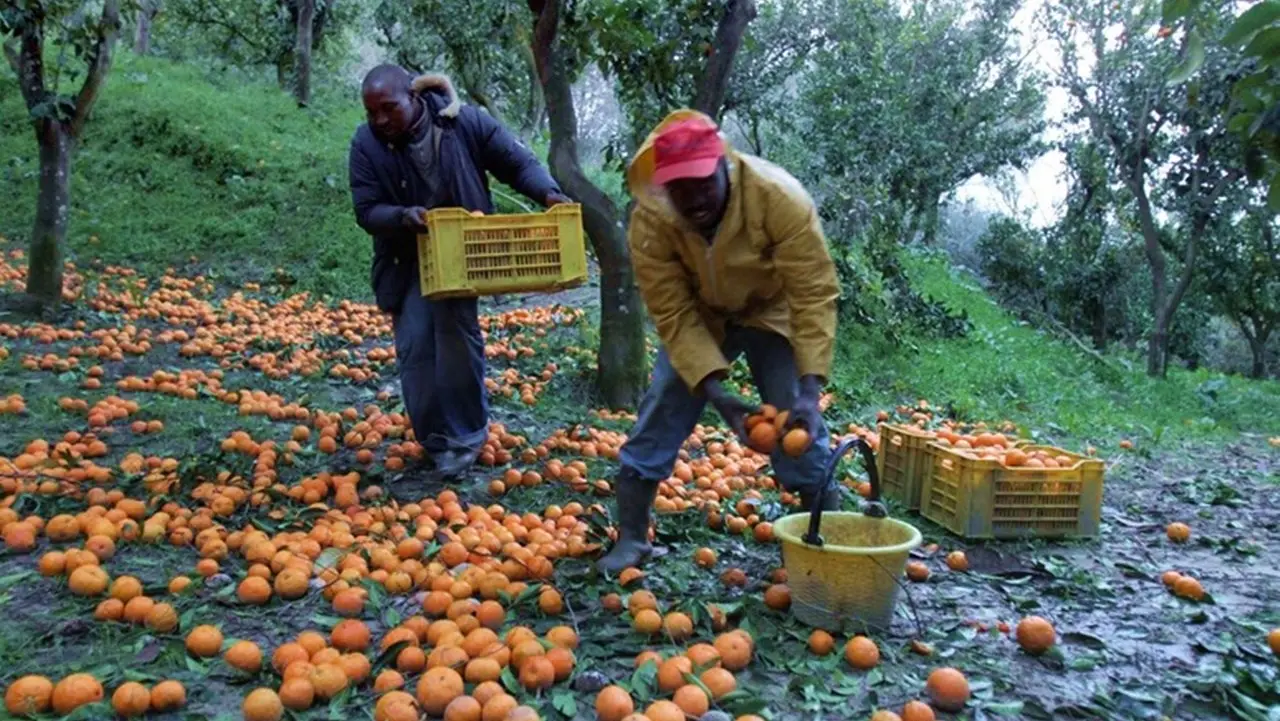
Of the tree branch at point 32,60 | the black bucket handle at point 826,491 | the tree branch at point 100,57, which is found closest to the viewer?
the black bucket handle at point 826,491

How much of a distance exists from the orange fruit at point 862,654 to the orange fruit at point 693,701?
0.50 metres

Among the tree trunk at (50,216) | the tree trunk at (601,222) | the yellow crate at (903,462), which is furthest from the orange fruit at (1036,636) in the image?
the tree trunk at (50,216)

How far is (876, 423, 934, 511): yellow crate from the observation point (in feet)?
14.4

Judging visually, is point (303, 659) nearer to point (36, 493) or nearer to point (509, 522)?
point (509, 522)

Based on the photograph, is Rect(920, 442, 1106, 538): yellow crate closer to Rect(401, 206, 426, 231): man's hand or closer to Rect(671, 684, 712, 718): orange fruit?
Rect(671, 684, 712, 718): orange fruit

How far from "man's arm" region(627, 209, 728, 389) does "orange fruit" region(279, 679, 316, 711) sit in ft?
4.61

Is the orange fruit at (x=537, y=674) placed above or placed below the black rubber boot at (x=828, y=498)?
below

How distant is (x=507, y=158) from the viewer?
436 centimetres

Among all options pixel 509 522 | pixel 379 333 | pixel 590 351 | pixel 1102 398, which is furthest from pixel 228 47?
pixel 509 522

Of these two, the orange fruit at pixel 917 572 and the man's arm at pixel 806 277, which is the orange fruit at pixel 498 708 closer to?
the man's arm at pixel 806 277

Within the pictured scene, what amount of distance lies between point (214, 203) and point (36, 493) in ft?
27.0

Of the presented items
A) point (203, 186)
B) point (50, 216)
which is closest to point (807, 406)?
point (50, 216)

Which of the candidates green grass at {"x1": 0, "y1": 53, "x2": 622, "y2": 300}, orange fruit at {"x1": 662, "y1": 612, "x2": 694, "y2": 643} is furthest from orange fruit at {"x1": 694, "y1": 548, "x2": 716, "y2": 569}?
green grass at {"x1": 0, "y1": 53, "x2": 622, "y2": 300}

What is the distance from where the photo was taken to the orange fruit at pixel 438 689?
7.75 ft
